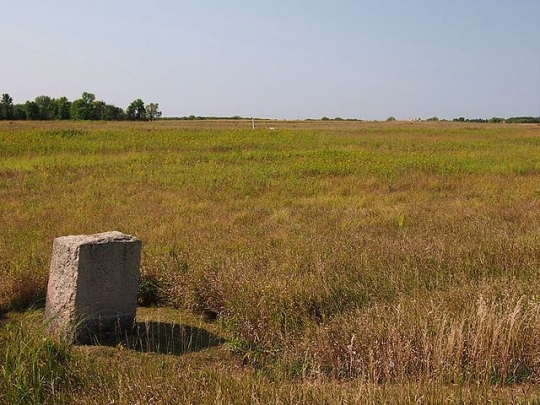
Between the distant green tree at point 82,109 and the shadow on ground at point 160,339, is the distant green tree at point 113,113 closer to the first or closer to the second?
the distant green tree at point 82,109

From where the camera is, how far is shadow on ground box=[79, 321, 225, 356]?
4734mm

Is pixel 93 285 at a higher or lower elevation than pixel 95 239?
lower

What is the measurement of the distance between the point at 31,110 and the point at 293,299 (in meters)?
92.3

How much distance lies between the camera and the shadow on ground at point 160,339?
15.5ft

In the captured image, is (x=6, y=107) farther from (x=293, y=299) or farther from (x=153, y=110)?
(x=293, y=299)

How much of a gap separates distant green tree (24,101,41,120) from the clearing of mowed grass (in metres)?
81.5

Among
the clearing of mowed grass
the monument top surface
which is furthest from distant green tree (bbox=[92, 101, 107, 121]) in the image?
the monument top surface

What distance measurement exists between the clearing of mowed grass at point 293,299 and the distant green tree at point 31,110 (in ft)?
267

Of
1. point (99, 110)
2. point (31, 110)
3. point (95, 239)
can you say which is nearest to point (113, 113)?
point (99, 110)

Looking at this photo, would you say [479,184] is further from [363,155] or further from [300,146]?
[300,146]

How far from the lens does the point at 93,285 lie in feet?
15.9

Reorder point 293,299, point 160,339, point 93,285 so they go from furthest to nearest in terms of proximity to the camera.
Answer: point 293,299, point 160,339, point 93,285

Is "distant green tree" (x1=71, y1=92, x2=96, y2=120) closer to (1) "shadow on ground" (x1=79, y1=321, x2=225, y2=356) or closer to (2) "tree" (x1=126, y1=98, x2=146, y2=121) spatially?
(2) "tree" (x1=126, y1=98, x2=146, y2=121)

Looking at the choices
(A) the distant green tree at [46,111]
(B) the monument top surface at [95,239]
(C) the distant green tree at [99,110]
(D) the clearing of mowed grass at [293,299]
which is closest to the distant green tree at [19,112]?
(A) the distant green tree at [46,111]
